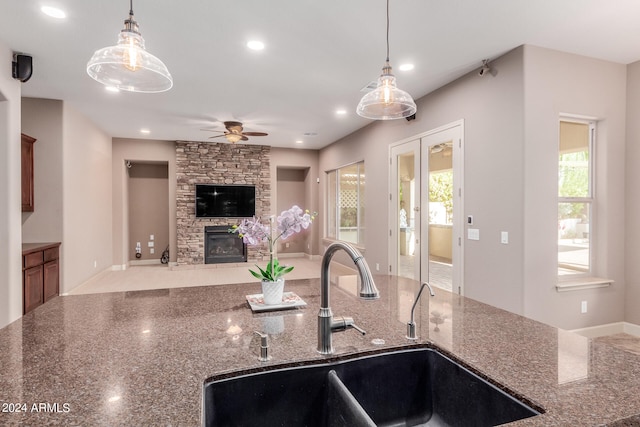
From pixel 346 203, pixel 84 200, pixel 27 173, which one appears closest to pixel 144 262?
pixel 84 200

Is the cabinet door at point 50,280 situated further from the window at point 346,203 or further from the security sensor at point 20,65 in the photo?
the window at point 346,203

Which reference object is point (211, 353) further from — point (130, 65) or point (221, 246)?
point (221, 246)

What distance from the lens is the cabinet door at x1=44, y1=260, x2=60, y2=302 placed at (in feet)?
14.3

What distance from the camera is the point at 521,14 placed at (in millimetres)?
2664

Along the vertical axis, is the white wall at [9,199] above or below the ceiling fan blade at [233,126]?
below

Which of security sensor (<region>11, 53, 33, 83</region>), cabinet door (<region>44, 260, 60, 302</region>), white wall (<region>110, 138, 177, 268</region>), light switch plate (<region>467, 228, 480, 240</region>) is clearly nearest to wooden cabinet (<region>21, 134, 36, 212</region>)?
cabinet door (<region>44, 260, 60, 302</region>)

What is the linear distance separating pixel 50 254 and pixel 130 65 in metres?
4.10

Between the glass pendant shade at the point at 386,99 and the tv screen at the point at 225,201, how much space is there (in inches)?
230

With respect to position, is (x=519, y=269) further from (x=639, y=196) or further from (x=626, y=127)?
(x=626, y=127)

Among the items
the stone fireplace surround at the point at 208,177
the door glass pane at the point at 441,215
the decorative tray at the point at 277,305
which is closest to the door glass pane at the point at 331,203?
the stone fireplace surround at the point at 208,177

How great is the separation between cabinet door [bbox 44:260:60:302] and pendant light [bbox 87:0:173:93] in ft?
12.2

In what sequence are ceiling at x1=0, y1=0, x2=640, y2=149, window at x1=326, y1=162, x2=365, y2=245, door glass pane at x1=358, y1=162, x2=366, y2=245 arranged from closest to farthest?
ceiling at x1=0, y1=0, x2=640, y2=149, door glass pane at x1=358, y1=162, x2=366, y2=245, window at x1=326, y1=162, x2=365, y2=245

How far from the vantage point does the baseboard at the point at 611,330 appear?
138 inches

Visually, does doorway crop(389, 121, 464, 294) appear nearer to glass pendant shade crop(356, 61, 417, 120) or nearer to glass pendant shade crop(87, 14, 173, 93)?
glass pendant shade crop(356, 61, 417, 120)
